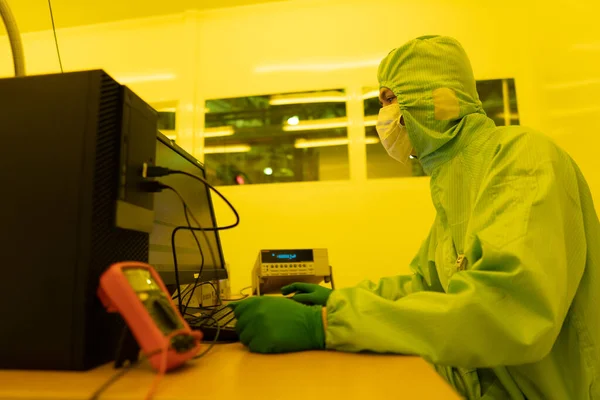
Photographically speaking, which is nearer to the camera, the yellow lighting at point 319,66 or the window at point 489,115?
the window at point 489,115

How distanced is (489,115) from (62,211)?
2.67 m

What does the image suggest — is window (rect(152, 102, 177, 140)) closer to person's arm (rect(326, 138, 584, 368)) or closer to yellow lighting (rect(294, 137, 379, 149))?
yellow lighting (rect(294, 137, 379, 149))

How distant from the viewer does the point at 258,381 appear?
46cm

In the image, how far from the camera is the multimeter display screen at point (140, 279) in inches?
17.9

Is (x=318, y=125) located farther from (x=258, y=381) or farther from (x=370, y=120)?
(x=258, y=381)

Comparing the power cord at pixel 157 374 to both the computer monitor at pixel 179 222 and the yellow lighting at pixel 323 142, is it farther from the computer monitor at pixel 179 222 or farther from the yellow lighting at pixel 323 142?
the yellow lighting at pixel 323 142

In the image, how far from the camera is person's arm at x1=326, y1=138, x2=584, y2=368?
1.91 feet

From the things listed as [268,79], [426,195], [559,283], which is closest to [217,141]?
[268,79]

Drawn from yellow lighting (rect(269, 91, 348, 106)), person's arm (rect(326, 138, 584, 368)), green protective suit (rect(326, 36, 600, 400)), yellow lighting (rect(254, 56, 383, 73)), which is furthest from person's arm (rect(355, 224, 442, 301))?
yellow lighting (rect(254, 56, 383, 73))

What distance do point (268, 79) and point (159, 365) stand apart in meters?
2.56

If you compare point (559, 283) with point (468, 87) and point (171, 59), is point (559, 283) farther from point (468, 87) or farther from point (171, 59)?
point (171, 59)

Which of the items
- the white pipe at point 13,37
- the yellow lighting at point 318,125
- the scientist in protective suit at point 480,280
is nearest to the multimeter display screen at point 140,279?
the scientist in protective suit at point 480,280

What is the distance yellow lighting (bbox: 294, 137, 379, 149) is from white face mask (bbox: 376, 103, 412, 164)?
4.46ft

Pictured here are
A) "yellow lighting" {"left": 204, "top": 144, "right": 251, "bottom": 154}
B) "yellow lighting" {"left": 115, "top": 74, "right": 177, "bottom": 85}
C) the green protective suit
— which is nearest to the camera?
the green protective suit
